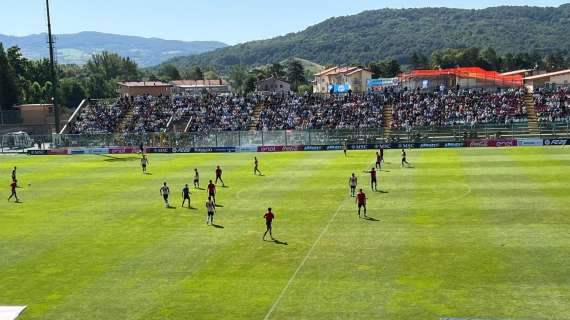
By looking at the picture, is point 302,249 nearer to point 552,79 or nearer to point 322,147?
point 322,147

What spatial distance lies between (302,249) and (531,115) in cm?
5830

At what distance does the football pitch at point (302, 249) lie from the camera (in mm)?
20688

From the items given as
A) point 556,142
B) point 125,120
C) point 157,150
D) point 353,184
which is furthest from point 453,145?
point 125,120

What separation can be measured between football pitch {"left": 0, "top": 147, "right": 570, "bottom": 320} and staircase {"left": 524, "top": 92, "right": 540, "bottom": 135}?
2359 cm

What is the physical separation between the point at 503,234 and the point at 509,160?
87.5 ft

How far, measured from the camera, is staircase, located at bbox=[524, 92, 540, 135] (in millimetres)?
71188

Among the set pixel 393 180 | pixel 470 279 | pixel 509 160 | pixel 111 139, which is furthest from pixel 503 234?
pixel 111 139

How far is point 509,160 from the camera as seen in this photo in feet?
174

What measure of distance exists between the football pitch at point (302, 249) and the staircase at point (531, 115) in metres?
23.6

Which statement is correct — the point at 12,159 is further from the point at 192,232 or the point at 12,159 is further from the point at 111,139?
the point at 192,232

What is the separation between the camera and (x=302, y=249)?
27156 millimetres

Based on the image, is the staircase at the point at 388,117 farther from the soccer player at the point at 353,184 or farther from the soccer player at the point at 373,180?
the soccer player at the point at 353,184

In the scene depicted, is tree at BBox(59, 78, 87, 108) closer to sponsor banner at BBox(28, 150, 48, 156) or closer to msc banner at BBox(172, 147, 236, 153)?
sponsor banner at BBox(28, 150, 48, 156)

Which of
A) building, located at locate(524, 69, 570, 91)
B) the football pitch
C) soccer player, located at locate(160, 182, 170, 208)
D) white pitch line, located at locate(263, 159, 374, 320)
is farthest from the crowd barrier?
building, located at locate(524, 69, 570, 91)
